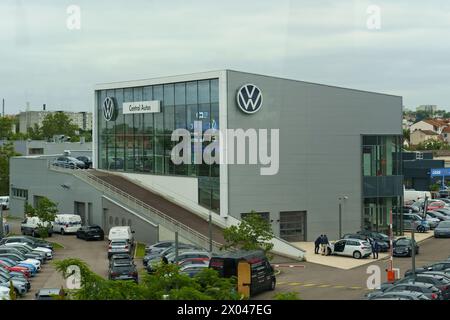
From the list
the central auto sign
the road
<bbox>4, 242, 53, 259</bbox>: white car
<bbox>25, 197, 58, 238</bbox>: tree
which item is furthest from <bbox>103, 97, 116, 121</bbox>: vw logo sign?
the road

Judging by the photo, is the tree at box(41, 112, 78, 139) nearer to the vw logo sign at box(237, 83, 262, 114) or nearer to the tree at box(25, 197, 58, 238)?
the tree at box(25, 197, 58, 238)

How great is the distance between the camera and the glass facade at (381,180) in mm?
38594

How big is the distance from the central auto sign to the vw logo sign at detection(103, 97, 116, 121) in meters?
1.24

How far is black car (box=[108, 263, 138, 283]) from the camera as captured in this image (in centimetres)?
2238

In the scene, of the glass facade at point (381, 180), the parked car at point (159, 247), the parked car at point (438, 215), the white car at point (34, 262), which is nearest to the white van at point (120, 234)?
the parked car at point (159, 247)

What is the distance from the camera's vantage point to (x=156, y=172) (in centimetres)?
3909

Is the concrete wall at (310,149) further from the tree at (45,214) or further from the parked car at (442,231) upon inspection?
the tree at (45,214)

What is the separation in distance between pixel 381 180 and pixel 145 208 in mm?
14447

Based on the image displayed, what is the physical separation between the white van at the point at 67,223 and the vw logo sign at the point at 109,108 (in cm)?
754

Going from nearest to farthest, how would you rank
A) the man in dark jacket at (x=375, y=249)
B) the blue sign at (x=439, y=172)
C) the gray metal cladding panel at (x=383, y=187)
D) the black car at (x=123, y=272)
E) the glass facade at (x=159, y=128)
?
the black car at (x=123, y=272)
the man in dark jacket at (x=375, y=249)
the glass facade at (x=159, y=128)
the gray metal cladding panel at (x=383, y=187)
the blue sign at (x=439, y=172)

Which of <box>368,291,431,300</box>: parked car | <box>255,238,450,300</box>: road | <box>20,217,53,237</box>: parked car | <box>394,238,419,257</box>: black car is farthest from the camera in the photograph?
<box>20,217,53,237</box>: parked car

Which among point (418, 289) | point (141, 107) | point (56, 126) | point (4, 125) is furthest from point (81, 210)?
point (56, 126)

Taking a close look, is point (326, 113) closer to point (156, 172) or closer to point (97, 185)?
point (156, 172)
